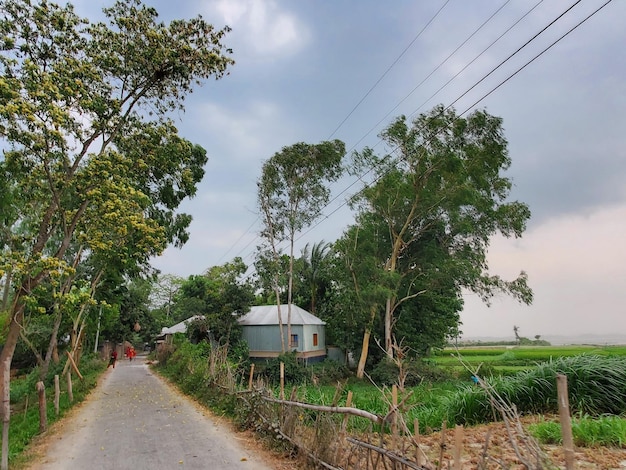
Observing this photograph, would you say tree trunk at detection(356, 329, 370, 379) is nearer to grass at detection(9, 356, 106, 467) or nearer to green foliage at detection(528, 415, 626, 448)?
grass at detection(9, 356, 106, 467)

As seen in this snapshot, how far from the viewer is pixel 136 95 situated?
36.7ft

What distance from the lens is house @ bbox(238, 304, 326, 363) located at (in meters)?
26.3

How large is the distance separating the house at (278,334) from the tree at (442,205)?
227 inches

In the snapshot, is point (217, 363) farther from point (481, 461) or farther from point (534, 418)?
point (481, 461)

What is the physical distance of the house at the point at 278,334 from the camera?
86.3 feet

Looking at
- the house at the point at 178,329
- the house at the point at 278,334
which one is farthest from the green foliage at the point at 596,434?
the house at the point at 178,329

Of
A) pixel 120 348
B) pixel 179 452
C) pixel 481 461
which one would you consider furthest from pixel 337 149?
pixel 120 348

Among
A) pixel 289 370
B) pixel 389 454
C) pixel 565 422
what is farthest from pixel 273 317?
pixel 565 422

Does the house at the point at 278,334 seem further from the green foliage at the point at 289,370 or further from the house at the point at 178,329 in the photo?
the house at the point at 178,329

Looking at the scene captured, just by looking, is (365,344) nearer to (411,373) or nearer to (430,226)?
(411,373)

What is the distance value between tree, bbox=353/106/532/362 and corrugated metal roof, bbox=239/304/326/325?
19.6ft

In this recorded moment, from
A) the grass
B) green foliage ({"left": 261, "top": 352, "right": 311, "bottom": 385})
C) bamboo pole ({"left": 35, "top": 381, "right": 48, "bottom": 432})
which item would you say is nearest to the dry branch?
the grass

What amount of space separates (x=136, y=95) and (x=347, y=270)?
16.8m

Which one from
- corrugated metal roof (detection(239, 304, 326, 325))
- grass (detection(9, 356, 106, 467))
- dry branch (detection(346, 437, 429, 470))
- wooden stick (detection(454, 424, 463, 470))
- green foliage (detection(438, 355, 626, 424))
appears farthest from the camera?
corrugated metal roof (detection(239, 304, 326, 325))
